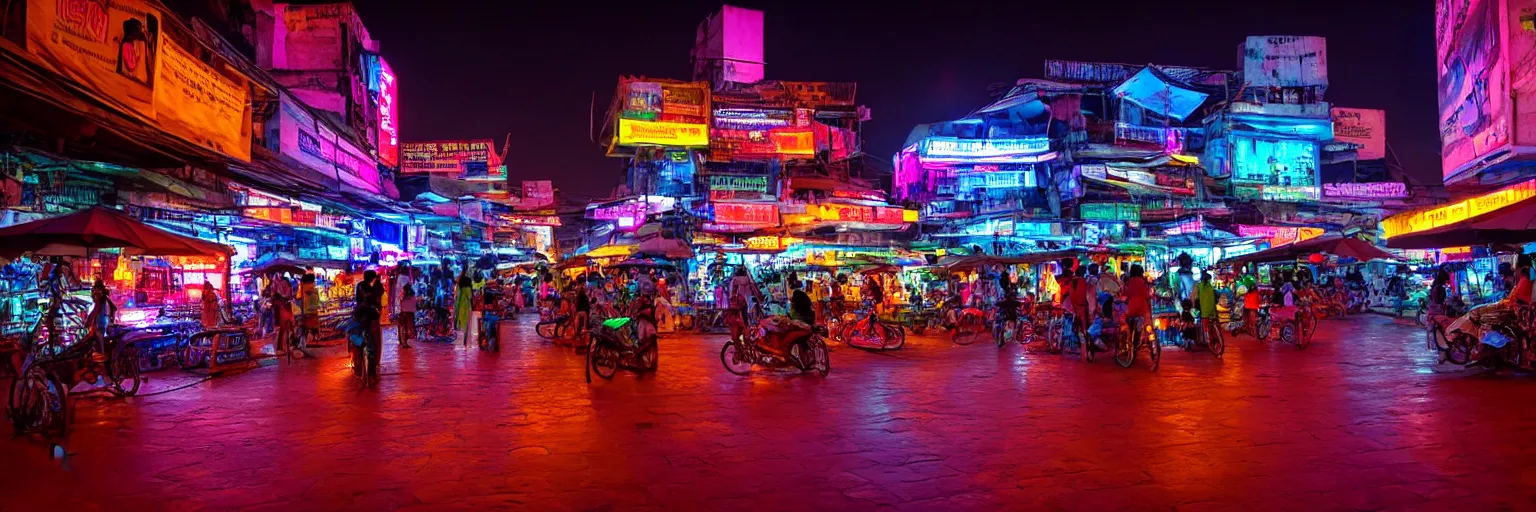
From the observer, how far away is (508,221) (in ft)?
120

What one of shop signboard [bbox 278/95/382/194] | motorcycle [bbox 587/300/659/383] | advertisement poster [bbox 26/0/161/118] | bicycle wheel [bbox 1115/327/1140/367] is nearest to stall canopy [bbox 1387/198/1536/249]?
bicycle wheel [bbox 1115/327/1140/367]

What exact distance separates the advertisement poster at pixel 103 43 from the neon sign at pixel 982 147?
95.8 ft

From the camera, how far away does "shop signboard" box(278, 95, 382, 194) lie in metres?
15.4

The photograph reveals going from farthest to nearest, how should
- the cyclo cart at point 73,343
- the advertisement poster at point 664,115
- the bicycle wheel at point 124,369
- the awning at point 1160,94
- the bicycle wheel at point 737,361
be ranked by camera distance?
the awning at point 1160,94 → the advertisement poster at point 664,115 → the bicycle wheel at point 737,361 → the bicycle wheel at point 124,369 → the cyclo cart at point 73,343

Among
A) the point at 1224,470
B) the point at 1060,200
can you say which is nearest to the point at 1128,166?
the point at 1060,200

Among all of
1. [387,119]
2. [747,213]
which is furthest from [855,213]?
[387,119]

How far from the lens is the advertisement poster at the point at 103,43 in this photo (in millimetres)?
7652

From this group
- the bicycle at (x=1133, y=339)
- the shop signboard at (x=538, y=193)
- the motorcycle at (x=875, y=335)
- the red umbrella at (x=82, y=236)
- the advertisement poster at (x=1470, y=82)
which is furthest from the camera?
the shop signboard at (x=538, y=193)

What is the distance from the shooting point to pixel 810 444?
7238 millimetres

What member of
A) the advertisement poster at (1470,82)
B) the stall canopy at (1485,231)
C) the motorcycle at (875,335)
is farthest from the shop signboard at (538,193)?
the stall canopy at (1485,231)

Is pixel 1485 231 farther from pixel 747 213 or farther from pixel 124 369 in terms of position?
pixel 747 213

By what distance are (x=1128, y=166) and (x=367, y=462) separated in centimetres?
3103

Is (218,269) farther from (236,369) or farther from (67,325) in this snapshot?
(236,369)

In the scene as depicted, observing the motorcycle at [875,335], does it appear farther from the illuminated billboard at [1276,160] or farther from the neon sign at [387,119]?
the illuminated billboard at [1276,160]
